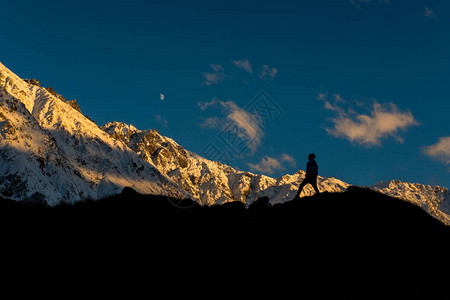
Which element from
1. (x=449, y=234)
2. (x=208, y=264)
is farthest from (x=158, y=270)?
(x=449, y=234)

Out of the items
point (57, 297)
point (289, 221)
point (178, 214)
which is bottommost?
point (57, 297)

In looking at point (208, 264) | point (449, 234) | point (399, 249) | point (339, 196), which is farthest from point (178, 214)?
point (449, 234)

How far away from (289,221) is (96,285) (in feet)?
34.9

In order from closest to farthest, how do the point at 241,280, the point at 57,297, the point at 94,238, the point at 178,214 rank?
1. the point at 57,297
2. the point at 241,280
3. the point at 94,238
4. the point at 178,214

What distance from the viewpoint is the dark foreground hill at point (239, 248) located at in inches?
578

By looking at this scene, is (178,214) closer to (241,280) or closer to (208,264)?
(208,264)

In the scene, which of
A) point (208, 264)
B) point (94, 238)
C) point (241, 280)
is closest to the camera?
point (241, 280)

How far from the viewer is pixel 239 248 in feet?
57.7

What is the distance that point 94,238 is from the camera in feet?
60.7

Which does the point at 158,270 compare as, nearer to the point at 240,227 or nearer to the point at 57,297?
the point at 57,297

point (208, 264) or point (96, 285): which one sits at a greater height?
point (208, 264)

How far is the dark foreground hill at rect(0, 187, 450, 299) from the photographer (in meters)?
14.7

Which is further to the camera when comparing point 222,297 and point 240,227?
point 240,227

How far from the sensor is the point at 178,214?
22859 millimetres
